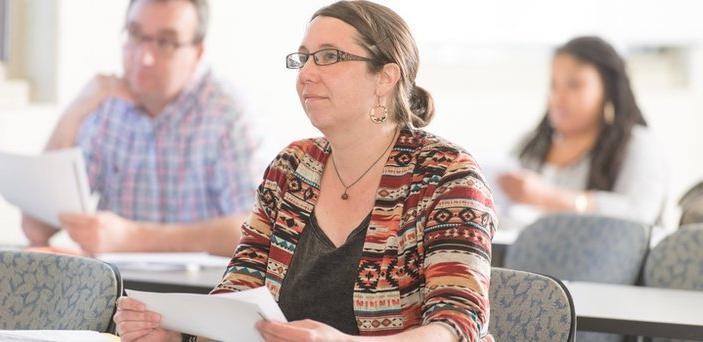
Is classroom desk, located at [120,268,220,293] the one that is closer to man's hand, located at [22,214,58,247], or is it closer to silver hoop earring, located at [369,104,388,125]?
man's hand, located at [22,214,58,247]

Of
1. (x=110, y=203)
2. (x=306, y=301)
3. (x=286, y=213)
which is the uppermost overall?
(x=286, y=213)

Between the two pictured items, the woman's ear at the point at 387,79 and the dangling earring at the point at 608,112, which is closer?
the woman's ear at the point at 387,79

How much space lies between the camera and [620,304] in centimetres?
280

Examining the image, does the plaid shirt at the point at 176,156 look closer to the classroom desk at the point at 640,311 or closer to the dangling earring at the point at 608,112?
the classroom desk at the point at 640,311

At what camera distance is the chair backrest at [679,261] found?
10.5 ft

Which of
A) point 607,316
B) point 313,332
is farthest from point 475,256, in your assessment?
point 607,316

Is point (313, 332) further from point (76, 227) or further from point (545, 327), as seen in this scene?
point (76, 227)

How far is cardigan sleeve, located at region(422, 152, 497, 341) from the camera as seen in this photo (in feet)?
6.43

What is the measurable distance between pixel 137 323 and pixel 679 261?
1742 millimetres

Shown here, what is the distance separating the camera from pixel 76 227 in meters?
3.26

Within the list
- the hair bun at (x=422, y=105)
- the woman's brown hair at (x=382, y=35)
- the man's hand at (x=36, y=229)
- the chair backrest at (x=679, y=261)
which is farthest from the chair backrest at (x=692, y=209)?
the man's hand at (x=36, y=229)

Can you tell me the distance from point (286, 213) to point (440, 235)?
0.37m

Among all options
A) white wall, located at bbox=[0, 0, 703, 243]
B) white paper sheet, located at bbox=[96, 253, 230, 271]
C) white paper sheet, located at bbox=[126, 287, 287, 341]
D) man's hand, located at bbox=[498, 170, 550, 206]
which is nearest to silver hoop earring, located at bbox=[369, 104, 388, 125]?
white paper sheet, located at bbox=[126, 287, 287, 341]

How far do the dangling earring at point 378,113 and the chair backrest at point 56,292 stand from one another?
67 cm
